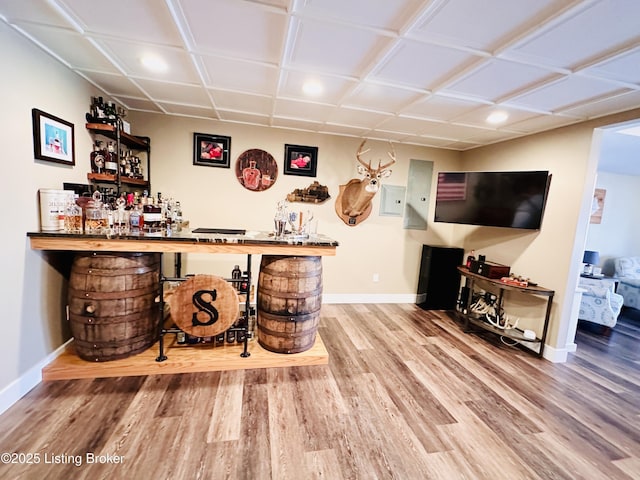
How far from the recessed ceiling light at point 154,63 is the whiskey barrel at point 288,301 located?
1717 mm

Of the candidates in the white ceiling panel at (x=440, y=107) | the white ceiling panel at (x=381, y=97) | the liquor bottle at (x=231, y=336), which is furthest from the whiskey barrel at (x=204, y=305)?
the white ceiling panel at (x=440, y=107)

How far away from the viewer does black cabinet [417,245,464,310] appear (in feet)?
13.6

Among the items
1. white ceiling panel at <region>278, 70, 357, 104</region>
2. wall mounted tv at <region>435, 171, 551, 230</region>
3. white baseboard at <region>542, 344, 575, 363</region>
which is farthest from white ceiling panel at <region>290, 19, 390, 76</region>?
white baseboard at <region>542, 344, 575, 363</region>

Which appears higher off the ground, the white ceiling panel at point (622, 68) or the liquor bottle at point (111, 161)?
the white ceiling panel at point (622, 68)

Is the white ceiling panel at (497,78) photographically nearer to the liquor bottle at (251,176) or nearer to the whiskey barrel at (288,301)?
the whiskey barrel at (288,301)

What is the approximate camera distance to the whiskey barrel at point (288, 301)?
7.81 feet

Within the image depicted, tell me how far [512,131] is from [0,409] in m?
5.11

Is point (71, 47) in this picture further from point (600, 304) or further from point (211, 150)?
point (600, 304)

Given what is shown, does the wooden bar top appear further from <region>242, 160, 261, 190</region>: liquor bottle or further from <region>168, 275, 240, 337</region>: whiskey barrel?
<region>242, 160, 261, 190</region>: liquor bottle

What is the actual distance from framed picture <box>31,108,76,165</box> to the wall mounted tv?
13.2 ft

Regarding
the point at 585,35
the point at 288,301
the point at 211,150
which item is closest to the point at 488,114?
the point at 585,35

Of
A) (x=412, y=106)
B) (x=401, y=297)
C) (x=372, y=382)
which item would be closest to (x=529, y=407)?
(x=372, y=382)

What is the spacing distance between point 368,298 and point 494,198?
221cm

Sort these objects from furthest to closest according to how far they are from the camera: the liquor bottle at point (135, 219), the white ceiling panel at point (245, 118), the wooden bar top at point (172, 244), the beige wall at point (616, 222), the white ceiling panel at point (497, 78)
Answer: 1. the beige wall at point (616, 222)
2. the white ceiling panel at point (245, 118)
3. the liquor bottle at point (135, 219)
4. the wooden bar top at point (172, 244)
5. the white ceiling panel at point (497, 78)
